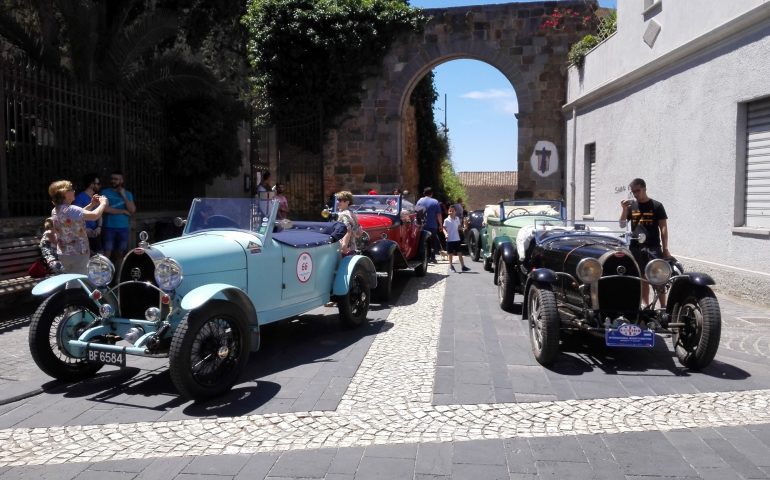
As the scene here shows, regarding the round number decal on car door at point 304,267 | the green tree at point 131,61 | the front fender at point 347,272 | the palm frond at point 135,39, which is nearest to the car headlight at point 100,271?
the round number decal on car door at point 304,267

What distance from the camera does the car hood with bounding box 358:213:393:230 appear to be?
9633mm

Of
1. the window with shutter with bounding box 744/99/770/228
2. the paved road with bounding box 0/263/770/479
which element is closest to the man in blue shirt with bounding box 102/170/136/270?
the paved road with bounding box 0/263/770/479

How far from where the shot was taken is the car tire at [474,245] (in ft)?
46.0

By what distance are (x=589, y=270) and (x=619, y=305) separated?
0.50 metres

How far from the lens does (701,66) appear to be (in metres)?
9.32

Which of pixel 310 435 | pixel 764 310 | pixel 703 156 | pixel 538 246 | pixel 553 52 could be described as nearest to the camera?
pixel 310 435

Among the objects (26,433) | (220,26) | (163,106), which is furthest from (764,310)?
(220,26)

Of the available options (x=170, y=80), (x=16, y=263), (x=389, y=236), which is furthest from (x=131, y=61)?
(x=389, y=236)

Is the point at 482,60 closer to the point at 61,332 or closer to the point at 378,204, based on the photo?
the point at 378,204

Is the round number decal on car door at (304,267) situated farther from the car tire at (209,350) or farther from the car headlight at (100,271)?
the car headlight at (100,271)

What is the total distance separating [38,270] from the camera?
7.48 m

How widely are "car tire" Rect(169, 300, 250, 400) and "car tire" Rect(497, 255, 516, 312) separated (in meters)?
4.05

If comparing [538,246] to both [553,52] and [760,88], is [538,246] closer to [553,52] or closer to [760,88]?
[760,88]

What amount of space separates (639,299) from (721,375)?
2.84 feet
